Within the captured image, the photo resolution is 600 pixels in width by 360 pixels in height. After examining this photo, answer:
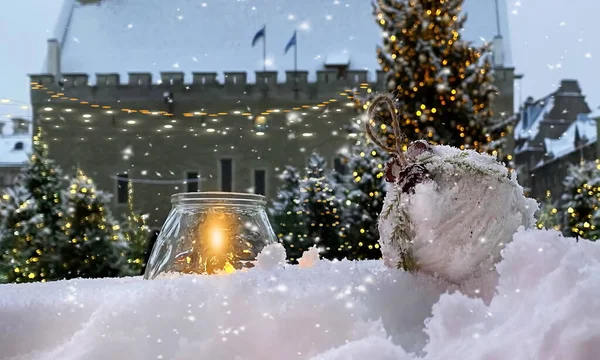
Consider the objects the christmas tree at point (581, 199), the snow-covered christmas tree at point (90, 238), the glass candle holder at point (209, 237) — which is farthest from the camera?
the christmas tree at point (581, 199)

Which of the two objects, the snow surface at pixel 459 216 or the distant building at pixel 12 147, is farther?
the distant building at pixel 12 147

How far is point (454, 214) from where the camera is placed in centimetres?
41

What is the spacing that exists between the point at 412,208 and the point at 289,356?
178mm

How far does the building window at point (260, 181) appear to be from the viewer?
6984 mm

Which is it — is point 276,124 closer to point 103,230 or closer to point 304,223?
point 304,223

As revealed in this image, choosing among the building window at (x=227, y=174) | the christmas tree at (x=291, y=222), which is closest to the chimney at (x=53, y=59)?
the building window at (x=227, y=174)

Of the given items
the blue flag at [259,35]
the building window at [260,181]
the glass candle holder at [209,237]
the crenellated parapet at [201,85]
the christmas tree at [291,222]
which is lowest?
the christmas tree at [291,222]

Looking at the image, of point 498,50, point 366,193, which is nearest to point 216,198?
point 366,193

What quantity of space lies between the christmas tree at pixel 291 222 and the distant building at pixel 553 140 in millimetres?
3359

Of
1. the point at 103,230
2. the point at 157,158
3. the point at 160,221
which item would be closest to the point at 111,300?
the point at 103,230

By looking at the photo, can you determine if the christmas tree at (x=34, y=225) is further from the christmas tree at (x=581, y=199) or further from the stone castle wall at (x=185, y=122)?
the christmas tree at (x=581, y=199)

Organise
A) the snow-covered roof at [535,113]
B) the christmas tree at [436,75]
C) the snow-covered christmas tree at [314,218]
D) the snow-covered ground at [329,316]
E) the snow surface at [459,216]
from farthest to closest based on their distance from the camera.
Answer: the snow-covered roof at [535,113], the snow-covered christmas tree at [314,218], the christmas tree at [436,75], the snow surface at [459,216], the snow-covered ground at [329,316]

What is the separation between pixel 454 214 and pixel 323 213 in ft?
15.6

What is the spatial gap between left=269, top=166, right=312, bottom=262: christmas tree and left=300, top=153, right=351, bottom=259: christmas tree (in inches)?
2.3
